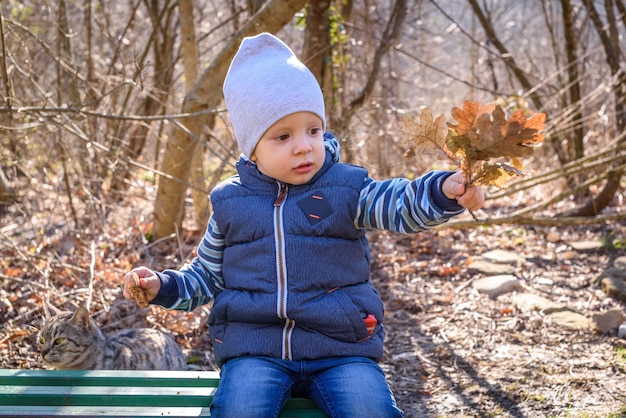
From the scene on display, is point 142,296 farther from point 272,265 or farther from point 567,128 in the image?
point 567,128

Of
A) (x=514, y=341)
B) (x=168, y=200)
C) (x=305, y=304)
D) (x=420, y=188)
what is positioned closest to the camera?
(x=420, y=188)

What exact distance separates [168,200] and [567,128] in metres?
3.96

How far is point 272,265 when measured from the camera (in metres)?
2.49

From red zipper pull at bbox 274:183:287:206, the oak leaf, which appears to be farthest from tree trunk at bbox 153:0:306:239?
the oak leaf

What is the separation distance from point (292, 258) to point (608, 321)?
96.3 inches

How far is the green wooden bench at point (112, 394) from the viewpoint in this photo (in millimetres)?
2355

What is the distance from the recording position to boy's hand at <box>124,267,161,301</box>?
249cm

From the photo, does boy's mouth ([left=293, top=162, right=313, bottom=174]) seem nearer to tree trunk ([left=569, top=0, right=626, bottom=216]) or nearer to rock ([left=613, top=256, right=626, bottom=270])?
rock ([left=613, top=256, right=626, bottom=270])

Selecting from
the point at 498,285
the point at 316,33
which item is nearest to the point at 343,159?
the point at 316,33

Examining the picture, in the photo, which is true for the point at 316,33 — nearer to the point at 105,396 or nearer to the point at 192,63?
the point at 192,63

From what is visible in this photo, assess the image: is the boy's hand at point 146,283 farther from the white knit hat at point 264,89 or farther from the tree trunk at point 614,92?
the tree trunk at point 614,92

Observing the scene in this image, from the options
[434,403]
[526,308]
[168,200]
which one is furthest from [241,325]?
[168,200]

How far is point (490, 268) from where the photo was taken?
17.5ft

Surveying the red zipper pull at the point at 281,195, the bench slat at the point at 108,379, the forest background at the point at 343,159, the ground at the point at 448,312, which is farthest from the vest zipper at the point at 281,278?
the ground at the point at 448,312
